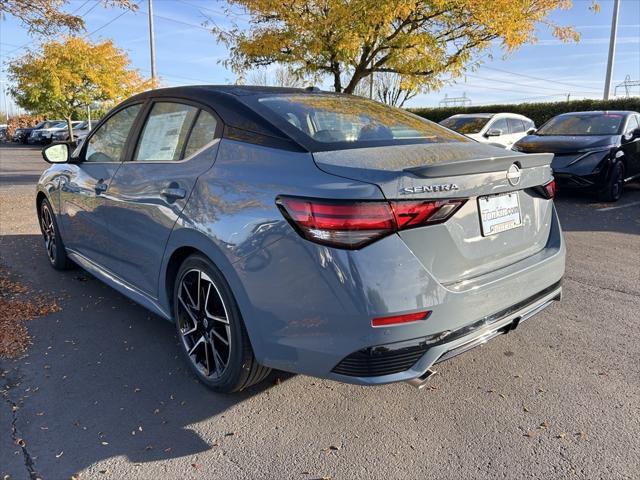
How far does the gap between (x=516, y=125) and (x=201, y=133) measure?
466 inches

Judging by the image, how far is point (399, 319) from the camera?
6.88 feet

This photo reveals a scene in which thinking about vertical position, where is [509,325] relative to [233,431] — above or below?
above

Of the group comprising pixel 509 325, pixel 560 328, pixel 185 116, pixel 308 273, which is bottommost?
pixel 560 328

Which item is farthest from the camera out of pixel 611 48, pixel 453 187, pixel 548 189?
pixel 611 48

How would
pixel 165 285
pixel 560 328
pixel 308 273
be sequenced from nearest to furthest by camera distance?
pixel 308 273 < pixel 165 285 < pixel 560 328

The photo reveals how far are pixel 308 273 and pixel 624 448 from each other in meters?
1.68

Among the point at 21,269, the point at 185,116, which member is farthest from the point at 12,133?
the point at 185,116

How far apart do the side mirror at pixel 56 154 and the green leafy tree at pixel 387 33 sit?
569cm

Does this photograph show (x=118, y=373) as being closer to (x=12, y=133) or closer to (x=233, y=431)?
(x=233, y=431)

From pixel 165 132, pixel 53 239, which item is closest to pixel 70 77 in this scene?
pixel 53 239

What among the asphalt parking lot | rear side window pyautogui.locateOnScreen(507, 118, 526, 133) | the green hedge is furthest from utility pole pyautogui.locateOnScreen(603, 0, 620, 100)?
the asphalt parking lot

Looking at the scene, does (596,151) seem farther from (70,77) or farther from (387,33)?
(70,77)

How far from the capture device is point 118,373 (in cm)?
309

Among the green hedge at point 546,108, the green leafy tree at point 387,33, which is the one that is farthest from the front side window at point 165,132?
the green hedge at point 546,108
